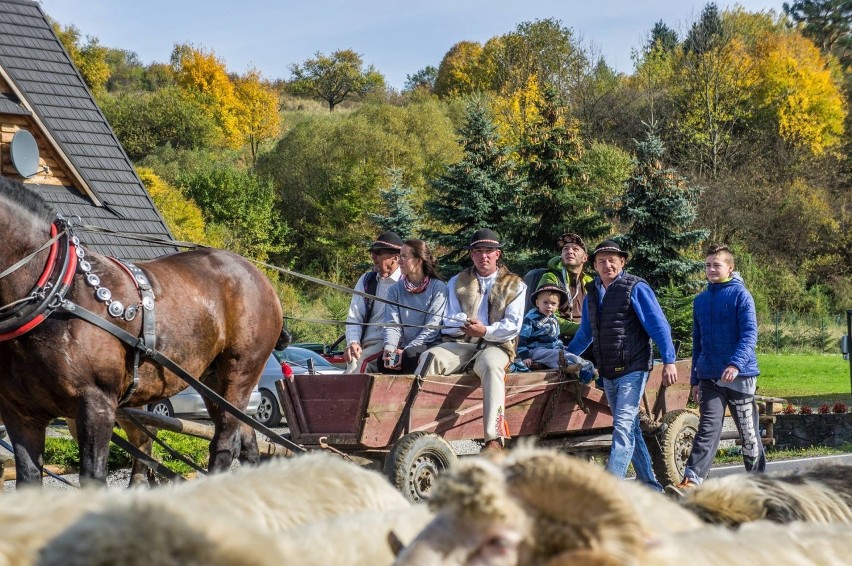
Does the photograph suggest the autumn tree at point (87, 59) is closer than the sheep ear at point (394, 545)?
No

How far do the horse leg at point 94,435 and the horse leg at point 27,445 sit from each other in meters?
0.30

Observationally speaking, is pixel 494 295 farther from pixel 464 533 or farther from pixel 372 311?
pixel 464 533

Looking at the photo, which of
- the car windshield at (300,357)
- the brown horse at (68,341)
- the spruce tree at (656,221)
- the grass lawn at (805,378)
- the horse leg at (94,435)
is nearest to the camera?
the brown horse at (68,341)

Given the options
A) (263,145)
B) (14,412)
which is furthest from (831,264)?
(14,412)

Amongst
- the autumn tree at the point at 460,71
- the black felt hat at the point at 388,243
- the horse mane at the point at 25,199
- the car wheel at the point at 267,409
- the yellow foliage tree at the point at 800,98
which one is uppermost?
the autumn tree at the point at 460,71

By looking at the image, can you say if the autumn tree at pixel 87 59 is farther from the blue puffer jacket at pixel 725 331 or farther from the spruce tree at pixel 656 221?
the blue puffer jacket at pixel 725 331

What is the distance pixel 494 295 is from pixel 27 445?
3.82m

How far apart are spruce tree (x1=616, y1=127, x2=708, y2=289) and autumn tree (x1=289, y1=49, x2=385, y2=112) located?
183 feet

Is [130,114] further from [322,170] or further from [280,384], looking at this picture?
[280,384]

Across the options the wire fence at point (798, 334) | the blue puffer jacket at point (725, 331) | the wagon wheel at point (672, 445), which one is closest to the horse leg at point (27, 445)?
the blue puffer jacket at point (725, 331)

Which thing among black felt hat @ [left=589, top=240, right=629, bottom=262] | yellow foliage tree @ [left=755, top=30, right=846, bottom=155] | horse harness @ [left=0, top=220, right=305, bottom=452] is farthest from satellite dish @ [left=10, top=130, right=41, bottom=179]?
yellow foliage tree @ [left=755, top=30, right=846, bottom=155]

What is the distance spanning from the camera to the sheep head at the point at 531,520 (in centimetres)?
192

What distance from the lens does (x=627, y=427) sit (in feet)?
26.4

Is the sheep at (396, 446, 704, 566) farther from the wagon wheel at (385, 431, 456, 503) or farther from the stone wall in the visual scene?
the stone wall
